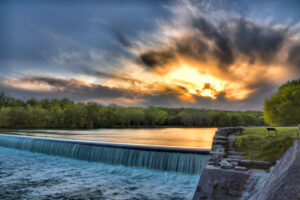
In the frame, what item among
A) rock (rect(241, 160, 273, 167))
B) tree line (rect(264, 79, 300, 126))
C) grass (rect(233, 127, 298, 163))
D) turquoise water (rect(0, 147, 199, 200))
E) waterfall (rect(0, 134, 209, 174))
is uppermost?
tree line (rect(264, 79, 300, 126))

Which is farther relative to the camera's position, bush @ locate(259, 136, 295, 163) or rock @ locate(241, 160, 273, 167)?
bush @ locate(259, 136, 295, 163)

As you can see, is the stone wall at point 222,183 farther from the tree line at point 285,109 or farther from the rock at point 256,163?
the tree line at point 285,109

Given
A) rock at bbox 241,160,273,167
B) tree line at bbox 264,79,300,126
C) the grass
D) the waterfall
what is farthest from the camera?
tree line at bbox 264,79,300,126

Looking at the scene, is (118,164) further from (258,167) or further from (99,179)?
(258,167)

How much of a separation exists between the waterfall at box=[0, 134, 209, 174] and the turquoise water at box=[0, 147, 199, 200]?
0.45m

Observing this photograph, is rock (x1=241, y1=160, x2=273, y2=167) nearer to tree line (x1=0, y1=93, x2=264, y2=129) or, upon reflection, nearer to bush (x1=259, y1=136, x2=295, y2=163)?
bush (x1=259, y1=136, x2=295, y2=163)

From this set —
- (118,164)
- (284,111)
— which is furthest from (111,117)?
(118,164)

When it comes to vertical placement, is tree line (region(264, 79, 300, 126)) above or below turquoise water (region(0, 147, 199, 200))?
above

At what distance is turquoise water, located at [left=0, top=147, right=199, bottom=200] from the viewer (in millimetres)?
8555

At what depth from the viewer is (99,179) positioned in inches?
423

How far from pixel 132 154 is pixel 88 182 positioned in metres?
3.69

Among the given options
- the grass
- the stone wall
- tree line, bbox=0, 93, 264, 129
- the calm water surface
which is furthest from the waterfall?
tree line, bbox=0, 93, 264, 129

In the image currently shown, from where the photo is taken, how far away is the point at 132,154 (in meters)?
13.3

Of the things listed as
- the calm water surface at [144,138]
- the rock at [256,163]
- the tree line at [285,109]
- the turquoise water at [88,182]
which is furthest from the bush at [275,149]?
Result: the tree line at [285,109]
